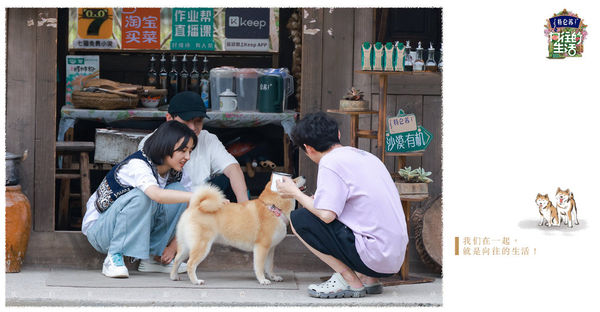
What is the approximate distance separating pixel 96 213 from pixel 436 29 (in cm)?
354

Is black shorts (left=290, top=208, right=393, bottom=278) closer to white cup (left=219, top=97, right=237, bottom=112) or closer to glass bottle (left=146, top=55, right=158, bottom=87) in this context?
white cup (left=219, top=97, right=237, bottom=112)

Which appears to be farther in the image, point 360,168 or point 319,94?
point 319,94

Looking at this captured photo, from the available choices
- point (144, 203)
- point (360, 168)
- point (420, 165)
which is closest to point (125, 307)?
point (144, 203)

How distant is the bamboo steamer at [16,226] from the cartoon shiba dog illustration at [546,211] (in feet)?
12.2

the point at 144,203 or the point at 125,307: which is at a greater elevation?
the point at 144,203

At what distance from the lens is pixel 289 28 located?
7.63m

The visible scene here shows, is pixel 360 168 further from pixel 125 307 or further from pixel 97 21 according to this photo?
pixel 97 21

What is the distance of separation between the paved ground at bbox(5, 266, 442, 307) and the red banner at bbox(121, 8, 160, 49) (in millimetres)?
3089

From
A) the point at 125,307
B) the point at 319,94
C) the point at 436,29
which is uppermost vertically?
the point at 436,29

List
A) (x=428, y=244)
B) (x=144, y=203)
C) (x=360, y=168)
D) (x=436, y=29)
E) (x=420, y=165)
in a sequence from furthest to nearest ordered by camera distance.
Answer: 1. (x=436, y=29)
2. (x=420, y=165)
3. (x=428, y=244)
4. (x=144, y=203)
5. (x=360, y=168)

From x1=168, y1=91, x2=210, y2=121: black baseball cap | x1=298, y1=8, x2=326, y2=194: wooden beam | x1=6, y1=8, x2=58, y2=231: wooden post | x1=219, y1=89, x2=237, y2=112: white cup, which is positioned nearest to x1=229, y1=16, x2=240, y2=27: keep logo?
x1=219, y1=89, x2=237, y2=112: white cup

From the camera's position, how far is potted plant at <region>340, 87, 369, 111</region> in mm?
5641

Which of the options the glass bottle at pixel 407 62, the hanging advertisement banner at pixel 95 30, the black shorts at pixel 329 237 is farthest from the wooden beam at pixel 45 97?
the glass bottle at pixel 407 62

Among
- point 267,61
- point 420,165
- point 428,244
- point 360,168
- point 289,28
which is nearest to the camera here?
point 360,168
